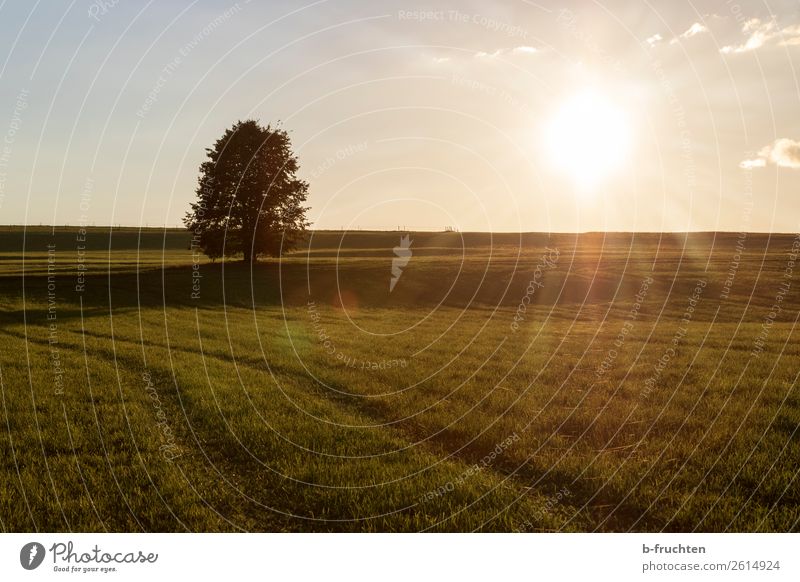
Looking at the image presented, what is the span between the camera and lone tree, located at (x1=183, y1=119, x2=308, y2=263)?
52312 millimetres

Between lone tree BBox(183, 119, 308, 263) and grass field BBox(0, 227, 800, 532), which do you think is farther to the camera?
lone tree BBox(183, 119, 308, 263)

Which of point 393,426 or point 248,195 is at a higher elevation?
point 248,195

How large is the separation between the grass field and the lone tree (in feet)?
80.5

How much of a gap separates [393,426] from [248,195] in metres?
43.7

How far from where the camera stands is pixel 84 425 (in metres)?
11.7

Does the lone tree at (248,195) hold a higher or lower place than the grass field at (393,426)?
higher

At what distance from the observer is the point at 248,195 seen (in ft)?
172

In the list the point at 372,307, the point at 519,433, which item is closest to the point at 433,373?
the point at 519,433

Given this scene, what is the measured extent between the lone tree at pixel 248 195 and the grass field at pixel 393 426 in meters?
24.5

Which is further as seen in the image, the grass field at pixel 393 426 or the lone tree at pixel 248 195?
the lone tree at pixel 248 195

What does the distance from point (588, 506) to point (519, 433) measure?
290 cm

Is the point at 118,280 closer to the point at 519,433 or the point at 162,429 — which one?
the point at 162,429

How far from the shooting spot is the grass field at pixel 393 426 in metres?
8.31

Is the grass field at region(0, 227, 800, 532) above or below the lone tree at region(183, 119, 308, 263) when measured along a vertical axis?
below
